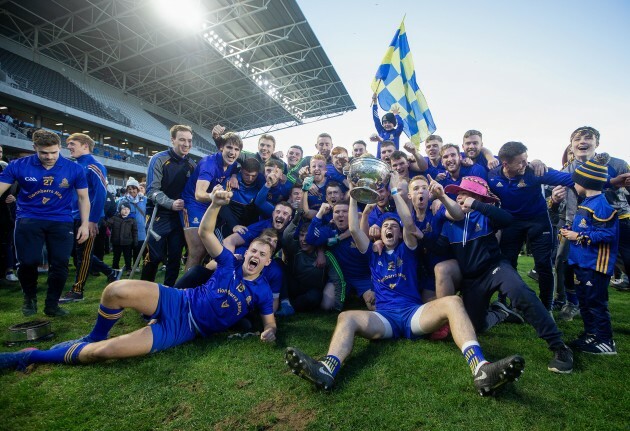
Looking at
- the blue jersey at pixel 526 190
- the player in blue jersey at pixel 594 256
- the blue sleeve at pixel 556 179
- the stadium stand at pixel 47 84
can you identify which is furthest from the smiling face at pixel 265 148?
the stadium stand at pixel 47 84

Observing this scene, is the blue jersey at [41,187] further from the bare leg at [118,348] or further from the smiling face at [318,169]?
the smiling face at [318,169]

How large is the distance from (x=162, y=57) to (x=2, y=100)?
35.0ft

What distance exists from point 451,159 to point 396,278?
7.00 feet

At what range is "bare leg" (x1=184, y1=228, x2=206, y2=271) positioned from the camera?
4.27 metres

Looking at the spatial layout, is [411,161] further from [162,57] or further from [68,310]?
[162,57]

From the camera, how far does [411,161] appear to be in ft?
17.0

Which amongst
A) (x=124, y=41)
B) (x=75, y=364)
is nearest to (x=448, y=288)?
(x=75, y=364)

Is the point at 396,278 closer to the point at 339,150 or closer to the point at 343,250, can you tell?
the point at 343,250

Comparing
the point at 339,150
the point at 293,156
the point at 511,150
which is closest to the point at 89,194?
the point at 293,156

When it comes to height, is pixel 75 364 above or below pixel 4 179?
below

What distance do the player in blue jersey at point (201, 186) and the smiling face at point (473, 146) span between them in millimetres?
3463

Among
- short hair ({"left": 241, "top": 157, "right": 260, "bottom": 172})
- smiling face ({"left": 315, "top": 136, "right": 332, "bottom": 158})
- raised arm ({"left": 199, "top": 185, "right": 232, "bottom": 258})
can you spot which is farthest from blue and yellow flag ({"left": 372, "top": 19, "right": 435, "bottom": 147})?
raised arm ({"left": 199, "top": 185, "right": 232, "bottom": 258})

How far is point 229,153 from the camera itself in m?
4.53

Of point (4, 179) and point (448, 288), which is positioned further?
point (4, 179)
